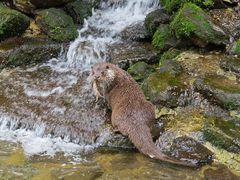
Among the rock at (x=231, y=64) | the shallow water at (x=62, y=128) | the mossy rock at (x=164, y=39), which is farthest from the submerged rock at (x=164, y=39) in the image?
the rock at (x=231, y=64)

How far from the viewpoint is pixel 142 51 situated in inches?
436

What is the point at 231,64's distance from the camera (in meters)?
9.36

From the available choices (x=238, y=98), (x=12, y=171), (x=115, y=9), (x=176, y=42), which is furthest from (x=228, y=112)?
(x=115, y=9)

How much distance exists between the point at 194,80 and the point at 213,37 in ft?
5.16

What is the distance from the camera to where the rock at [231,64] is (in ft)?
30.2

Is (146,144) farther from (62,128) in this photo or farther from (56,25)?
(56,25)

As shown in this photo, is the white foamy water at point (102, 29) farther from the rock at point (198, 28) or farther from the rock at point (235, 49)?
the rock at point (235, 49)

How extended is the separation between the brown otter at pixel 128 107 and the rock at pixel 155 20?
3231mm

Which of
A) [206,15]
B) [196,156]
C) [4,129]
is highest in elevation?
[206,15]

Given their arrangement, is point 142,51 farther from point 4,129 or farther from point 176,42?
point 4,129

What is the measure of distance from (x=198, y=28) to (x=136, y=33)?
2.32 m

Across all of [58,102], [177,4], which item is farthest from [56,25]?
[58,102]

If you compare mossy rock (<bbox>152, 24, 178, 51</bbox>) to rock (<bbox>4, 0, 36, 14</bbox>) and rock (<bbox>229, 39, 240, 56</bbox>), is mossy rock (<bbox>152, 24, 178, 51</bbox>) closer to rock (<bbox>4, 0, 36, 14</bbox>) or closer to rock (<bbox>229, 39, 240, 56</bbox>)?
rock (<bbox>229, 39, 240, 56</bbox>)

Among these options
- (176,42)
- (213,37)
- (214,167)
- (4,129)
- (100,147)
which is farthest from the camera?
(176,42)
